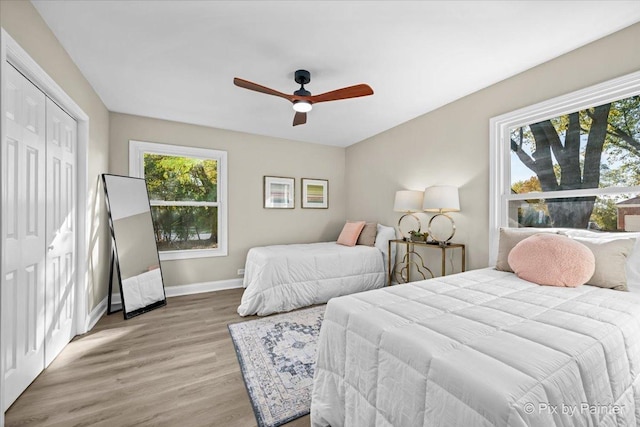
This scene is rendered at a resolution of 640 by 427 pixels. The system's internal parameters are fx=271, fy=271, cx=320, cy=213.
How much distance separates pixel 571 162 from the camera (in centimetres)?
238

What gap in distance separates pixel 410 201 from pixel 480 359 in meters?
2.66

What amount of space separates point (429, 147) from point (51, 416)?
13.5 ft

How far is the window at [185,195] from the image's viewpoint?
150 inches

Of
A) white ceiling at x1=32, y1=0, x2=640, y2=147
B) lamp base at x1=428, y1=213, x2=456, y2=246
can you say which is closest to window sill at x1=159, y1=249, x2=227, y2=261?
white ceiling at x1=32, y1=0, x2=640, y2=147

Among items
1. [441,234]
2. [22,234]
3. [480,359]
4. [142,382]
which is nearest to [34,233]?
[22,234]

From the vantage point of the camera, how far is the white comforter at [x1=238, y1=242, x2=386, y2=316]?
124 inches

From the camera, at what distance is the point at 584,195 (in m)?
2.27

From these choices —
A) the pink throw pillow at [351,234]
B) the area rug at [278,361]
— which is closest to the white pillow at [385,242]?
the pink throw pillow at [351,234]

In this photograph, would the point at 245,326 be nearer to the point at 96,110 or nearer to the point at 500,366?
the point at 500,366

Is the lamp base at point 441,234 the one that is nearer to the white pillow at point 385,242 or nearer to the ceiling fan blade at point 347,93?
the white pillow at point 385,242

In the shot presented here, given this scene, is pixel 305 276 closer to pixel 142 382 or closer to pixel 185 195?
pixel 142 382

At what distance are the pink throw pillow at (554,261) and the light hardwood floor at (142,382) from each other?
1852 mm

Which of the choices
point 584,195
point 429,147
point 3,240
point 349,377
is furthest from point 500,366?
point 429,147

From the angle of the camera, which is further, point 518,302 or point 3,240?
point 518,302
